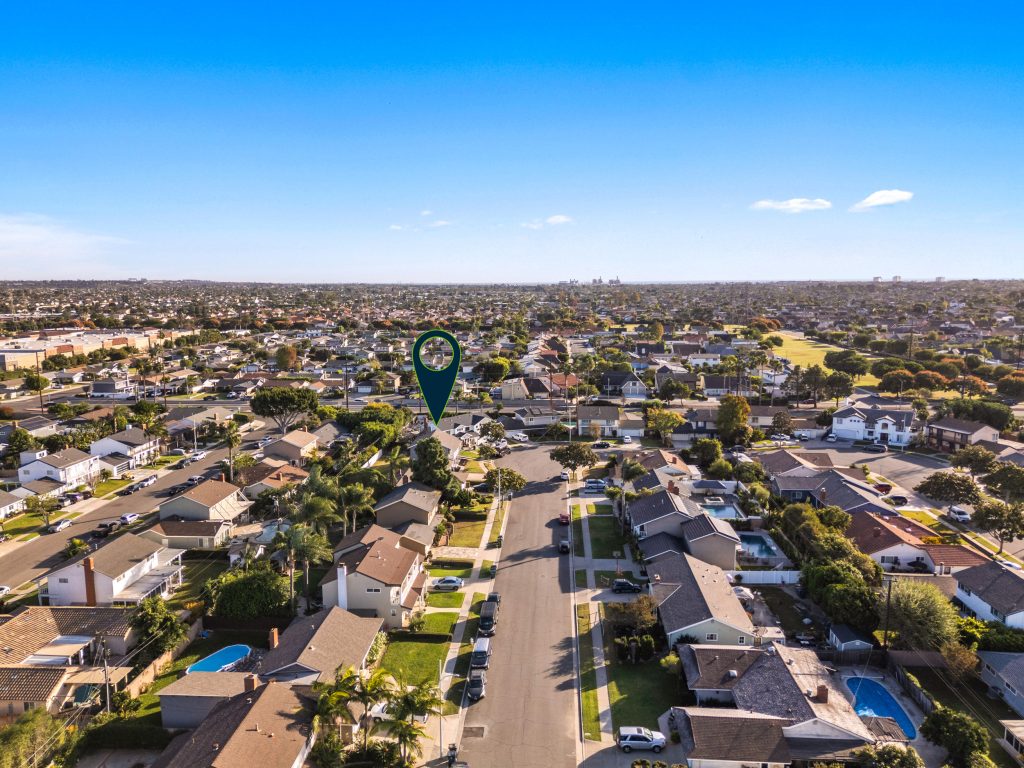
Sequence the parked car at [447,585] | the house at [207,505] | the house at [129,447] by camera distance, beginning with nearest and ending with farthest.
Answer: the parked car at [447,585] < the house at [207,505] < the house at [129,447]

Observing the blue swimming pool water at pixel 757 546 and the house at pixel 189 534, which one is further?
the house at pixel 189 534

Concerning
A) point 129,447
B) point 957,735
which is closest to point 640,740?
point 957,735

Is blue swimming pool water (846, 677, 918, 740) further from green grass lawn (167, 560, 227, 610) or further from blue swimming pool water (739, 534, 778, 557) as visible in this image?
green grass lawn (167, 560, 227, 610)

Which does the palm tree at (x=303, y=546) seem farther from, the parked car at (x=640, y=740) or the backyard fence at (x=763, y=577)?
the backyard fence at (x=763, y=577)

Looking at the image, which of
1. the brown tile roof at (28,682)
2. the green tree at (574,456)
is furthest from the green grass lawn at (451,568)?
the brown tile roof at (28,682)

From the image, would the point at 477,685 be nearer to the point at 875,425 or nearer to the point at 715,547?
the point at 715,547

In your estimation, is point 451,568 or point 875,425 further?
point 875,425
